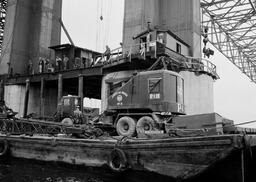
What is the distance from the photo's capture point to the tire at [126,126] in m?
15.7

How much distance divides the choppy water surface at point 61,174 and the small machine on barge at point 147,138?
0.94ft

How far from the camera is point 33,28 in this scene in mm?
42062

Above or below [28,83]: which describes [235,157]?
below

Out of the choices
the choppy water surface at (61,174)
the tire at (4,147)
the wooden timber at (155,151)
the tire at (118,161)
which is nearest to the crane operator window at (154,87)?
the wooden timber at (155,151)

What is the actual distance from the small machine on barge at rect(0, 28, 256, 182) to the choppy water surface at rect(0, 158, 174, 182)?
0.29m

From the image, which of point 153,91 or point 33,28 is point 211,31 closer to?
point 33,28

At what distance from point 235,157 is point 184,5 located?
26.4 metres

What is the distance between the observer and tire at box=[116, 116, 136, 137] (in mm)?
15680

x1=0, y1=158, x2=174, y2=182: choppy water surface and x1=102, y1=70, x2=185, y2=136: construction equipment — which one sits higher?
x1=102, y1=70, x2=185, y2=136: construction equipment

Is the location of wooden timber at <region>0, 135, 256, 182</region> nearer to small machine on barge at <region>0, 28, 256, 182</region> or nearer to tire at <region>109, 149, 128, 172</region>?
small machine on barge at <region>0, 28, 256, 182</region>

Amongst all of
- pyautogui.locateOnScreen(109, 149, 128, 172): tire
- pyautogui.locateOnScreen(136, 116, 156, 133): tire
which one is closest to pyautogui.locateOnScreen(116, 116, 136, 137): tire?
pyautogui.locateOnScreen(136, 116, 156, 133): tire

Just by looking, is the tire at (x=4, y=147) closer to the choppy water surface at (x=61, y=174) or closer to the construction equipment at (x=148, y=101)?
the choppy water surface at (x=61, y=174)

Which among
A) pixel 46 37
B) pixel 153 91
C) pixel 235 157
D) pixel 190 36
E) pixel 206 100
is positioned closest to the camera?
pixel 235 157

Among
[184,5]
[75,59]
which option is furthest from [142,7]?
[75,59]
